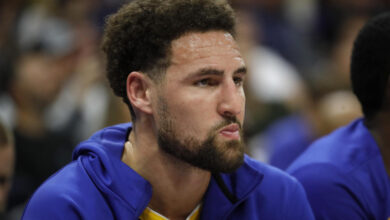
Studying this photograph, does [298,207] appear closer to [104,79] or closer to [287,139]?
[104,79]

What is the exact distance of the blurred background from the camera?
4398mm

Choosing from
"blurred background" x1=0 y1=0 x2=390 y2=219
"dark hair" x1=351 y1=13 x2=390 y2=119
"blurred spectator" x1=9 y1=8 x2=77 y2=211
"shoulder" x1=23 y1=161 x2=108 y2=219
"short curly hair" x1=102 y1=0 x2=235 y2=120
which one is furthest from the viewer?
"blurred spectator" x1=9 y1=8 x2=77 y2=211

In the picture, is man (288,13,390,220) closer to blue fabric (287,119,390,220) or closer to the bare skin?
blue fabric (287,119,390,220)

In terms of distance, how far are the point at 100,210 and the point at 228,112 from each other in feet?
1.93

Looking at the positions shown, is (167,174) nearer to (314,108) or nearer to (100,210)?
(100,210)

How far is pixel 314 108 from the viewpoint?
4.71 metres

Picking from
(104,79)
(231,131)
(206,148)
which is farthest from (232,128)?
(104,79)

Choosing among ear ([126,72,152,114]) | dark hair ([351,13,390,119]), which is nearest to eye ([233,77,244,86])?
ear ([126,72,152,114])

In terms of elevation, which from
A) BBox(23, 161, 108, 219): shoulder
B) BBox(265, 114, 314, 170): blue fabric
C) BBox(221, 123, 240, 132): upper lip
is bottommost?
BBox(265, 114, 314, 170): blue fabric

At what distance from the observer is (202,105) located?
2273 millimetres

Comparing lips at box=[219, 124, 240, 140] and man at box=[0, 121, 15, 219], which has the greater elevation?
lips at box=[219, 124, 240, 140]

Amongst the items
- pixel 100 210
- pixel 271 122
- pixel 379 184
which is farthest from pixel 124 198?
pixel 271 122

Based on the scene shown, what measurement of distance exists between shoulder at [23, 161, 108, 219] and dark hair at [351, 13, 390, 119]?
1.25m

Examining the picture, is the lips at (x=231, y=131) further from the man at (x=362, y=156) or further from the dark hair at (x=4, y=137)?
the dark hair at (x=4, y=137)
